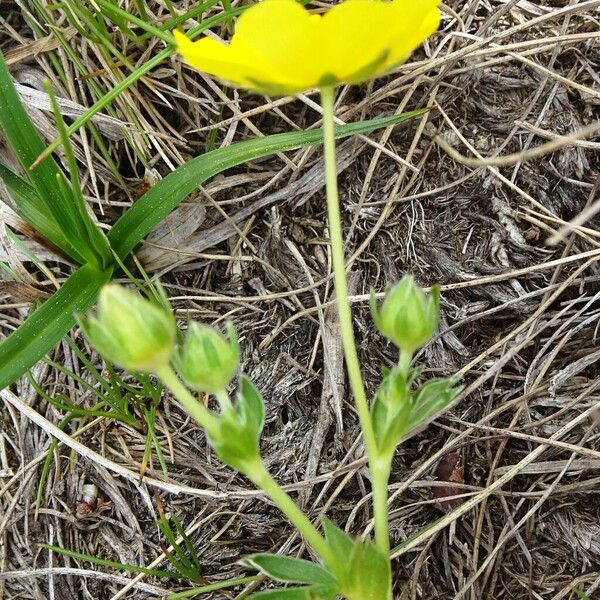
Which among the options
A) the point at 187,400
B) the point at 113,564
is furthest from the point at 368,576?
the point at 113,564

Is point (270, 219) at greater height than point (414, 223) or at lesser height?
greater

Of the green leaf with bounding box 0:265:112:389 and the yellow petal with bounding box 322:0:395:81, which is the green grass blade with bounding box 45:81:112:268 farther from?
the yellow petal with bounding box 322:0:395:81

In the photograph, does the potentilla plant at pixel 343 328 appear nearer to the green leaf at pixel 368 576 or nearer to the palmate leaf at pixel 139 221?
the green leaf at pixel 368 576

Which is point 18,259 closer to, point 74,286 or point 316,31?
point 74,286

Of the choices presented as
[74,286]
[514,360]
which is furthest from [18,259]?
[514,360]

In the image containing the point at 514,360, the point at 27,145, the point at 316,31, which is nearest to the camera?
the point at 316,31

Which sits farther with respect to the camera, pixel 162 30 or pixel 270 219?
pixel 270 219

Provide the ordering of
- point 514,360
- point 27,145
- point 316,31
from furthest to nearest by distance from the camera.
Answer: point 514,360 < point 27,145 < point 316,31

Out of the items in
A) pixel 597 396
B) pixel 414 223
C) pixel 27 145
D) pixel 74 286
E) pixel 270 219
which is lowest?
pixel 597 396

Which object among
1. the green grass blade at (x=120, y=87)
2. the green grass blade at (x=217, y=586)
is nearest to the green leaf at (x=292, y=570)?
the green grass blade at (x=217, y=586)
